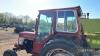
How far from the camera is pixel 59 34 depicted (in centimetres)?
593

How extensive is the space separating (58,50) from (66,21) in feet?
3.28

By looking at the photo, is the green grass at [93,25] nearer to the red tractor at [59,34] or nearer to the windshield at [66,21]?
the red tractor at [59,34]

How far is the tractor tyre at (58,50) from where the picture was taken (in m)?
5.41

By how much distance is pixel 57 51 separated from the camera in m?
5.70

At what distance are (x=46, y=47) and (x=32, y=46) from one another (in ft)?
4.52

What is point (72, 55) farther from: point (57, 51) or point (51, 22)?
point (51, 22)

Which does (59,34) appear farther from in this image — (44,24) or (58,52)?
(44,24)

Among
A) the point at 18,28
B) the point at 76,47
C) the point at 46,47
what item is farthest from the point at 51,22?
the point at 18,28

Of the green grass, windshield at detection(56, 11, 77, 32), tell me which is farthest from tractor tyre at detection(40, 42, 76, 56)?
the green grass

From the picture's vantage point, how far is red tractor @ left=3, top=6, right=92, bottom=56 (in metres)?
5.53

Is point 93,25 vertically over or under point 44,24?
under

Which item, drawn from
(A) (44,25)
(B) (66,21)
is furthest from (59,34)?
(A) (44,25)

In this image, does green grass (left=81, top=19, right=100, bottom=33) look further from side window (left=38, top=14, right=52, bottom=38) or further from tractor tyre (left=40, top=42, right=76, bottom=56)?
tractor tyre (left=40, top=42, right=76, bottom=56)

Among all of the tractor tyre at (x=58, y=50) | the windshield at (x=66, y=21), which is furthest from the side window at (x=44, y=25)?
the tractor tyre at (x=58, y=50)
